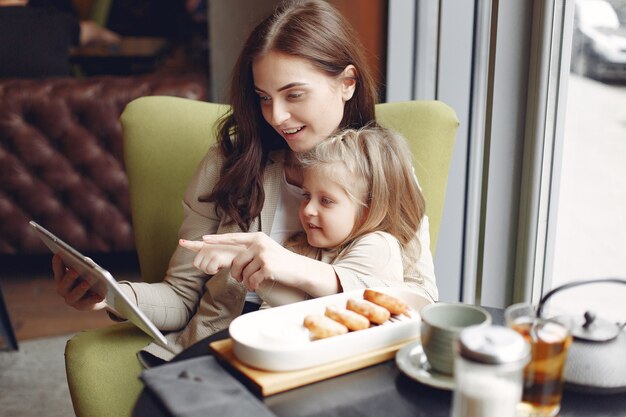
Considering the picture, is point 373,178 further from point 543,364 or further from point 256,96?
point 543,364

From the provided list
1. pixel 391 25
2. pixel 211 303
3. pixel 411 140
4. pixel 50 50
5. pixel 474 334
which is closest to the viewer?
pixel 474 334

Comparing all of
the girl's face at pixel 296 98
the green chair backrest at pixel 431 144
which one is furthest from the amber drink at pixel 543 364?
the green chair backrest at pixel 431 144

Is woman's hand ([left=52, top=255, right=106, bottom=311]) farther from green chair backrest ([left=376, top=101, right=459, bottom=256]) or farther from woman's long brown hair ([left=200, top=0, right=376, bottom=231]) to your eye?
green chair backrest ([left=376, top=101, right=459, bottom=256])

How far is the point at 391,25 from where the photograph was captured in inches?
87.7

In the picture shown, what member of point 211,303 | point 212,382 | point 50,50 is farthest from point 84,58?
point 212,382

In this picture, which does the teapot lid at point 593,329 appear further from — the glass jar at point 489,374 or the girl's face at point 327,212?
the girl's face at point 327,212

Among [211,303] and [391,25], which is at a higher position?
[391,25]

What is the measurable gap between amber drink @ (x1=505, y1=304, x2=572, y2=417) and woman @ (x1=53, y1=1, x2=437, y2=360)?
1.85 feet

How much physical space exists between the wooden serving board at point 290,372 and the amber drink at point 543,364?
0.73 feet

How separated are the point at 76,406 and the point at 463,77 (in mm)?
1378

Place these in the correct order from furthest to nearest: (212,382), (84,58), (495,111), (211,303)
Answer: (84,58) < (495,111) < (211,303) < (212,382)

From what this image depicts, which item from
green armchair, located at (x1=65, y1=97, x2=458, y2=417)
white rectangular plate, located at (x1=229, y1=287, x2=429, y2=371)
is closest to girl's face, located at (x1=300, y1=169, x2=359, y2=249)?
white rectangular plate, located at (x1=229, y1=287, x2=429, y2=371)

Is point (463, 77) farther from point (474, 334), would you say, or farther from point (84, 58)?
point (84, 58)

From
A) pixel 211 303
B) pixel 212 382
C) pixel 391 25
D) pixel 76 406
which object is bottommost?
pixel 76 406
